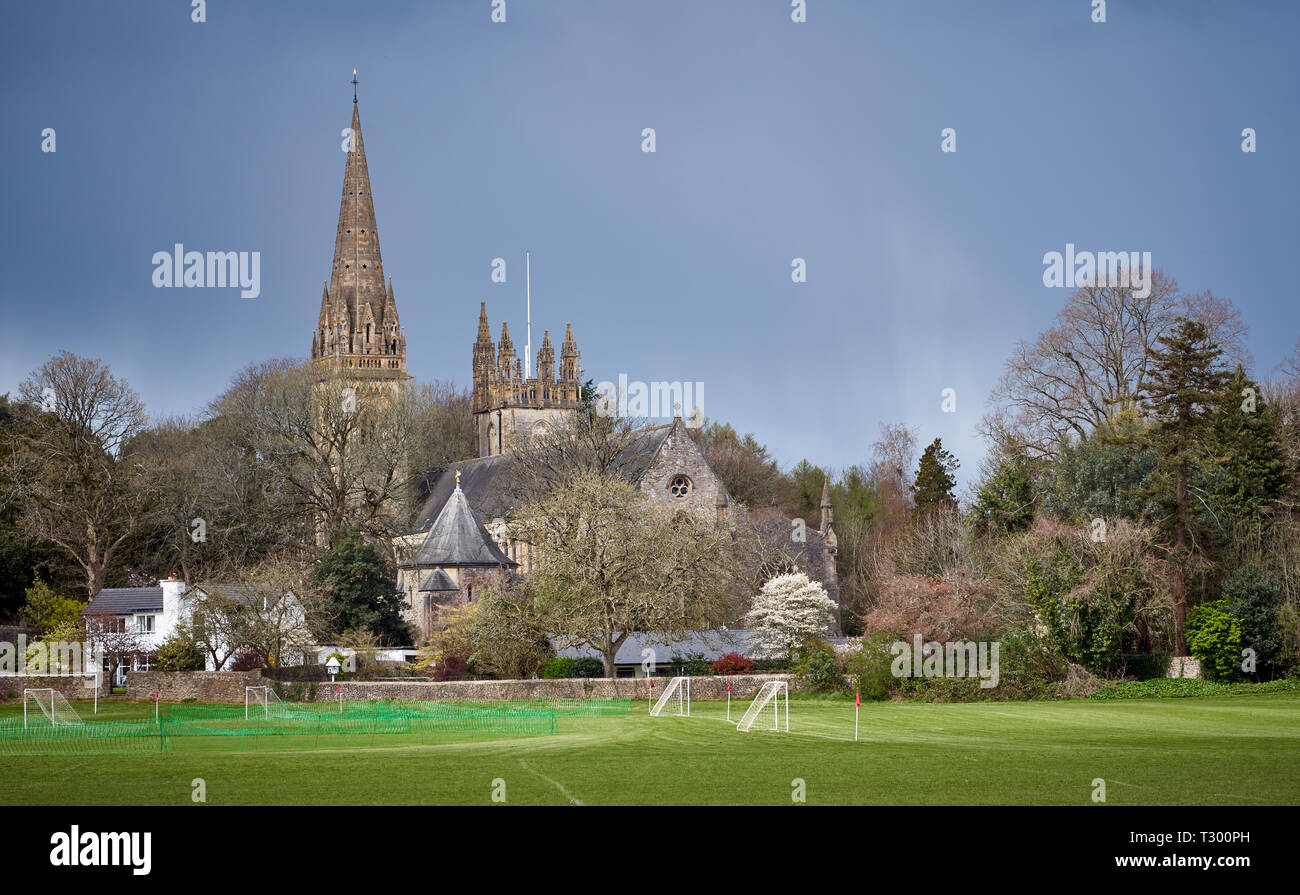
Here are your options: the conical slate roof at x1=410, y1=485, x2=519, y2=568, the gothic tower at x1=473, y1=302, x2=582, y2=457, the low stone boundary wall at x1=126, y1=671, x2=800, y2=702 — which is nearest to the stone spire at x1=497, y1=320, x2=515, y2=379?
the gothic tower at x1=473, y1=302, x2=582, y2=457

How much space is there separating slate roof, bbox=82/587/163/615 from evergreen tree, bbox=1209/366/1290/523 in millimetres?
45360

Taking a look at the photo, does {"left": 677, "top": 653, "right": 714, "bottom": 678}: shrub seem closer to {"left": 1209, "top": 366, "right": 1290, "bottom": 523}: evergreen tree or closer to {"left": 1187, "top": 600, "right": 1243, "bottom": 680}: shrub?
{"left": 1187, "top": 600, "right": 1243, "bottom": 680}: shrub

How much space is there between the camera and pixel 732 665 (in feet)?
194

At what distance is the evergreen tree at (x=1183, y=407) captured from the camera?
54156 mm

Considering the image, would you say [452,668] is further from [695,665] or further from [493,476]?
[493,476]

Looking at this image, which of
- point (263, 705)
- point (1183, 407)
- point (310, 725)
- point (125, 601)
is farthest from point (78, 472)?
point (1183, 407)

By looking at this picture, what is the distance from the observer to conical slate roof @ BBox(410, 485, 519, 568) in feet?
268

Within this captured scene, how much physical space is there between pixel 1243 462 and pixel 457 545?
4293cm

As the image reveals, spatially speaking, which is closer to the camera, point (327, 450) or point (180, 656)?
point (180, 656)

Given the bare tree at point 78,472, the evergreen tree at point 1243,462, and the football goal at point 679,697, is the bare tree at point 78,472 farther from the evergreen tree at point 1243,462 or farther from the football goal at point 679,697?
the evergreen tree at point 1243,462

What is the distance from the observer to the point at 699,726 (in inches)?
1447

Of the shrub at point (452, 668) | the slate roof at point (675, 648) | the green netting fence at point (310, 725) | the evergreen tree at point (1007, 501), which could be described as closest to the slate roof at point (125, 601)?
the shrub at point (452, 668)
